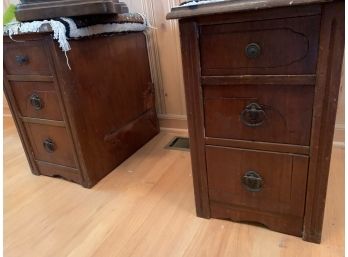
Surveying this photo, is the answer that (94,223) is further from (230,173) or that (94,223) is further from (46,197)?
(230,173)

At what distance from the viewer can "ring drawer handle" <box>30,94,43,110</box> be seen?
109 centimetres

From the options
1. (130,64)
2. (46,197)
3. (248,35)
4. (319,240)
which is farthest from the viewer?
(130,64)

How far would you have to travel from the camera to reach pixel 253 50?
25.9 inches

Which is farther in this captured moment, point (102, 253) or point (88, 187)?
point (88, 187)

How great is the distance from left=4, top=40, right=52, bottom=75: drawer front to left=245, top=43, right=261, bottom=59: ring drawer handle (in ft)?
2.27

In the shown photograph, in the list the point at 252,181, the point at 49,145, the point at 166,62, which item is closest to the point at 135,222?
the point at 252,181

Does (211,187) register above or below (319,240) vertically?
above

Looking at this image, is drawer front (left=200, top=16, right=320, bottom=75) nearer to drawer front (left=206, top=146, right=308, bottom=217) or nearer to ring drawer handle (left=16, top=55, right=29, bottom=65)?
drawer front (left=206, top=146, right=308, bottom=217)

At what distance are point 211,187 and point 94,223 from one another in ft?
1.40

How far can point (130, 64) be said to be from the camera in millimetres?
1345

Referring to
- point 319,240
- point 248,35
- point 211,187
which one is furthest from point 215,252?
point 248,35

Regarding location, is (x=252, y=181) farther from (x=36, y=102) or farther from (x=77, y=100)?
(x=36, y=102)

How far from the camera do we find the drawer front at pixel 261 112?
2.23 feet

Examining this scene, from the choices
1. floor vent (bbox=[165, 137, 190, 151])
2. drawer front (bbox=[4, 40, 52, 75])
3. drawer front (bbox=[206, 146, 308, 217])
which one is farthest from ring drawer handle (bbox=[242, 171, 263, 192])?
drawer front (bbox=[4, 40, 52, 75])
